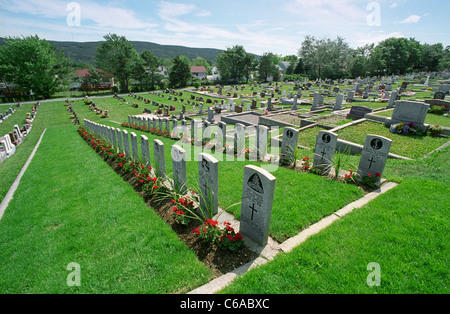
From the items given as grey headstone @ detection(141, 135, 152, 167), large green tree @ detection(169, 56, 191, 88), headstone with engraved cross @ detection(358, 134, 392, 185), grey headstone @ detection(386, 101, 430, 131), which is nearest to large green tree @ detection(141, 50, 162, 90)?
large green tree @ detection(169, 56, 191, 88)

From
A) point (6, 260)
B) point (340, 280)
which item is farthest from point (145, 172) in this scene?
point (340, 280)

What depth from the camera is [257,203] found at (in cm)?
392

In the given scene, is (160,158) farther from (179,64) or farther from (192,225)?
(179,64)

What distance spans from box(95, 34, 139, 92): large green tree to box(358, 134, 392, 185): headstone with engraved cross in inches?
2299

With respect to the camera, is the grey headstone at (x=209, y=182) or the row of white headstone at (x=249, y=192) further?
the grey headstone at (x=209, y=182)

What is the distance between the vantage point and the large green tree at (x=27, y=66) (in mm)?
42906

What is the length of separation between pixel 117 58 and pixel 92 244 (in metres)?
60.7

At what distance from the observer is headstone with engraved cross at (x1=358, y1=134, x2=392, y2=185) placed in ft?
18.9

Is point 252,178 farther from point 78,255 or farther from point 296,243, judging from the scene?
point 78,255

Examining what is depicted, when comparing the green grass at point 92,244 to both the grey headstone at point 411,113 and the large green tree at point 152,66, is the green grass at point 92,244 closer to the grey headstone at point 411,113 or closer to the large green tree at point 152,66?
the grey headstone at point 411,113

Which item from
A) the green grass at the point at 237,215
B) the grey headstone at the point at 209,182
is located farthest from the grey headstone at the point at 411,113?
the grey headstone at the point at 209,182

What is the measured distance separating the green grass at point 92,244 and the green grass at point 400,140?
9.14 m

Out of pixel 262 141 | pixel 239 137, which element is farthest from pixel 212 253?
pixel 239 137

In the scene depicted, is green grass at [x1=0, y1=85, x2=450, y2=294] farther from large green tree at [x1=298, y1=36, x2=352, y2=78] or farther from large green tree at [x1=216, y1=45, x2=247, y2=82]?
Answer: large green tree at [x1=216, y1=45, x2=247, y2=82]
